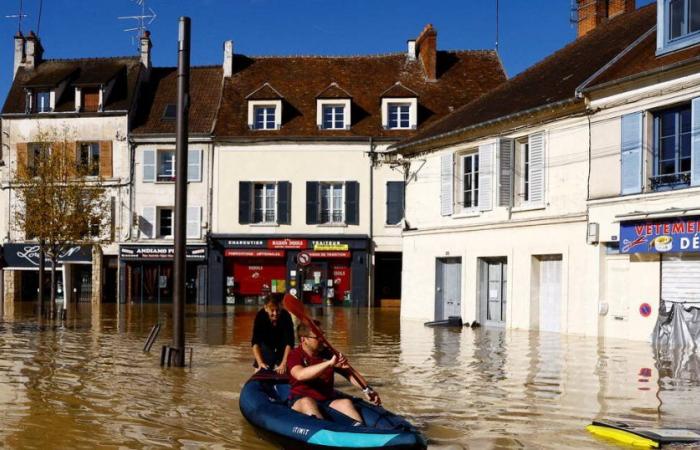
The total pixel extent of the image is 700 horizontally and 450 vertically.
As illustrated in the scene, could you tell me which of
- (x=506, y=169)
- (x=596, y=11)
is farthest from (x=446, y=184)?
(x=596, y=11)

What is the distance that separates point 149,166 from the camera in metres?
36.3

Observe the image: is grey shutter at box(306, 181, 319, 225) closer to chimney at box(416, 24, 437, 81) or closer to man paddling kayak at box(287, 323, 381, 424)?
chimney at box(416, 24, 437, 81)

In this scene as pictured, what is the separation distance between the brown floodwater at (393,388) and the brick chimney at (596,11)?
35.6 feet

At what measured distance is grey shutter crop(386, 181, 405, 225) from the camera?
115 feet

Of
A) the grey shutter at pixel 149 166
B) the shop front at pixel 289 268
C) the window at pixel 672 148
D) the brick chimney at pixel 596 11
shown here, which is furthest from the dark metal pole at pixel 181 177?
the grey shutter at pixel 149 166

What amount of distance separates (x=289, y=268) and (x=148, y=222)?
6.35 metres

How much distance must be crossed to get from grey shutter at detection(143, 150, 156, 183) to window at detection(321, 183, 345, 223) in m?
7.22

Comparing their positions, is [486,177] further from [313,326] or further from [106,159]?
[106,159]

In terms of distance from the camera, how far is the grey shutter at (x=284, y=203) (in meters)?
35.2

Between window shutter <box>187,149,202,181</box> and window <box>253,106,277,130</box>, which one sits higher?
window <box>253,106,277,130</box>

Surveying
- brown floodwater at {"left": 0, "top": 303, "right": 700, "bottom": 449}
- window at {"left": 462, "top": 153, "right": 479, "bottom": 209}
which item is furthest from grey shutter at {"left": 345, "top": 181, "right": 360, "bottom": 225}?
brown floodwater at {"left": 0, "top": 303, "right": 700, "bottom": 449}

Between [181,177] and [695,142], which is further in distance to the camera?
[695,142]

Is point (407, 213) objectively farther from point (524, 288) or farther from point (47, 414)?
point (47, 414)

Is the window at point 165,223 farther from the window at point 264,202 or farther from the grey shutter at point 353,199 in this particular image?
the grey shutter at point 353,199
